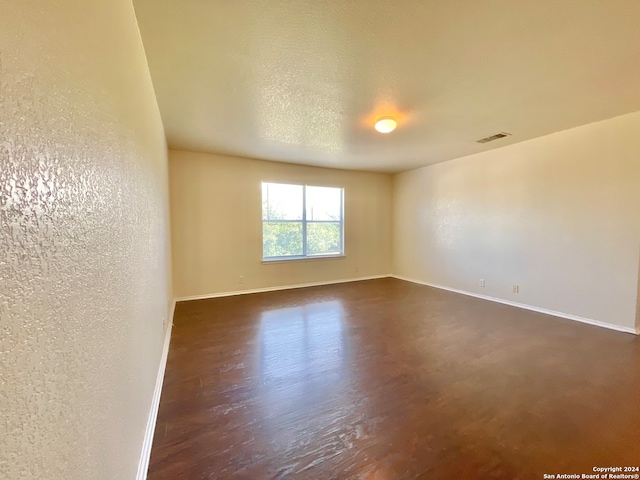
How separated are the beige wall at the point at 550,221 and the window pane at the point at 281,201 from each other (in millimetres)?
2706

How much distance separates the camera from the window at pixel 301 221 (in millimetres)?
5160

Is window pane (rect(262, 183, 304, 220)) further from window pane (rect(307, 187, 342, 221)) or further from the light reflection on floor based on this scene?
the light reflection on floor

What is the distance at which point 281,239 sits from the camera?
5277 millimetres

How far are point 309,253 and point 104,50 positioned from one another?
4.74m

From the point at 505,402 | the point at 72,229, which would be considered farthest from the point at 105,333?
the point at 505,402

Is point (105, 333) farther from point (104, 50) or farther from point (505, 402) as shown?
point (505, 402)

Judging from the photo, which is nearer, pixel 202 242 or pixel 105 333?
pixel 105 333

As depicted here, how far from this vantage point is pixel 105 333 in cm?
87

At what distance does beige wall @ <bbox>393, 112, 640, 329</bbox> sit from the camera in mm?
3145

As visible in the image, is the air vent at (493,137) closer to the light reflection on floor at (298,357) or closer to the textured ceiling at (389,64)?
the textured ceiling at (389,64)

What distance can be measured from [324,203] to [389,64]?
12.1 feet

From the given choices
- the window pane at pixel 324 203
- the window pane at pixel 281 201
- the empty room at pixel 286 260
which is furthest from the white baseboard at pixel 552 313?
the window pane at pixel 281 201

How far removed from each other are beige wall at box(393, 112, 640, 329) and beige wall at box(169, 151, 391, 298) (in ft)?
6.99

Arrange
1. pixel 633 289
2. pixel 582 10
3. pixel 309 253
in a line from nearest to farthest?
1. pixel 582 10
2. pixel 633 289
3. pixel 309 253
